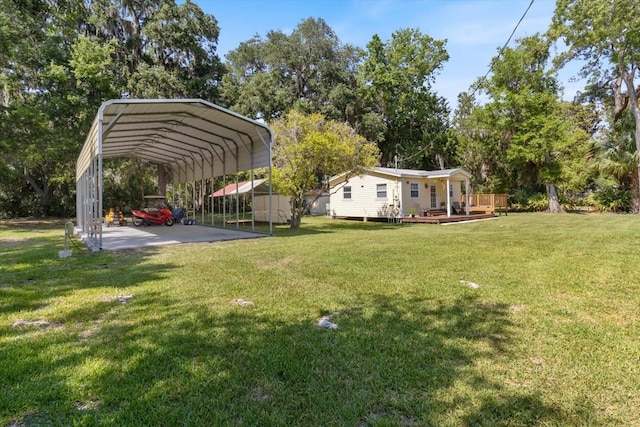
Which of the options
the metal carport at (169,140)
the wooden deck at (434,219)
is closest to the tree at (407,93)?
the wooden deck at (434,219)

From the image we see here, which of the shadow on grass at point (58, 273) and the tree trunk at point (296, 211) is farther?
the tree trunk at point (296, 211)

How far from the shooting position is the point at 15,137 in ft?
52.5

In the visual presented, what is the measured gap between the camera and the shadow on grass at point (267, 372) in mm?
2070

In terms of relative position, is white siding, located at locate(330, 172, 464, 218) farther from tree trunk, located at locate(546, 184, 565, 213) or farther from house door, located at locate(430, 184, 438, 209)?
tree trunk, located at locate(546, 184, 565, 213)

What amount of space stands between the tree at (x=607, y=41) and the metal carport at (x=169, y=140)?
2049 centimetres

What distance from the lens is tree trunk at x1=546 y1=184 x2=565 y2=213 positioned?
22.1 meters

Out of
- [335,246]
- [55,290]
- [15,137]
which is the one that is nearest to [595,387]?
[55,290]

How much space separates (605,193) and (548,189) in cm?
283

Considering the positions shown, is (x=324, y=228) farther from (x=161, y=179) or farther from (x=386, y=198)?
(x=161, y=179)

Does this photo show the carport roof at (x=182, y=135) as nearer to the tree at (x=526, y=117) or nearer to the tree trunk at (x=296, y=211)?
the tree trunk at (x=296, y=211)

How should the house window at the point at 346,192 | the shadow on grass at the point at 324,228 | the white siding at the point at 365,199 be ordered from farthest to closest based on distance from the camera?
the house window at the point at 346,192 → the white siding at the point at 365,199 → the shadow on grass at the point at 324,228

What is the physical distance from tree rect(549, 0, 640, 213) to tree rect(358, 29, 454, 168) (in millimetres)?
9244

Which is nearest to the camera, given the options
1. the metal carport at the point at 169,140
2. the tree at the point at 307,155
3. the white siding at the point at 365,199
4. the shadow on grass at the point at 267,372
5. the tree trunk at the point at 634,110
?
the shadow on grass at the point at 267,372

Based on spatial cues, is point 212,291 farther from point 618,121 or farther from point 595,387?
point 618,121
